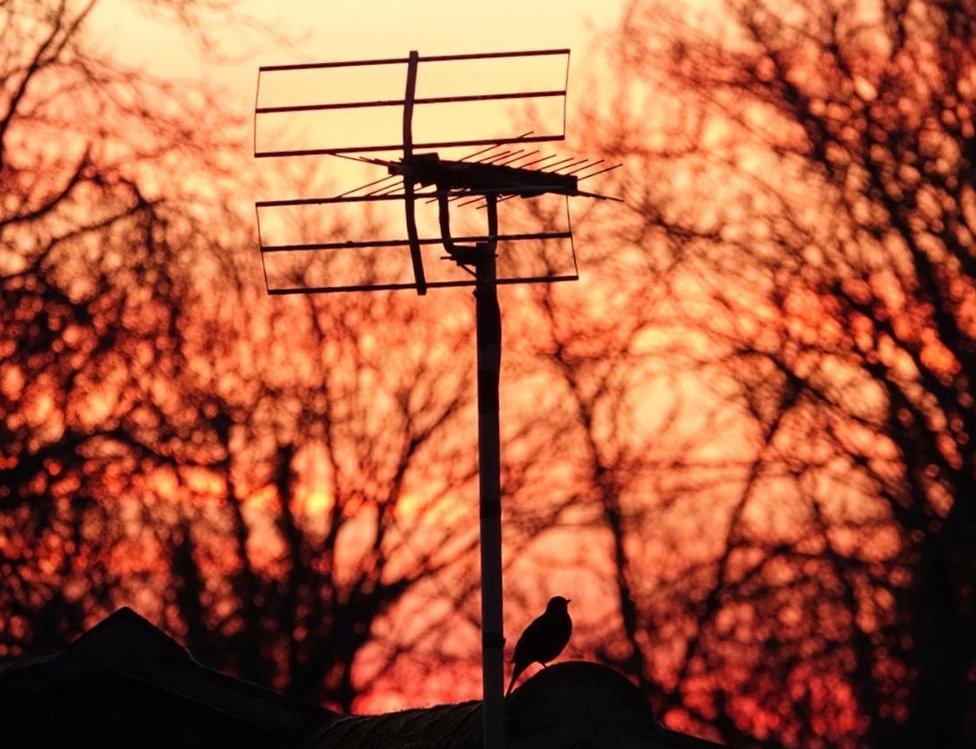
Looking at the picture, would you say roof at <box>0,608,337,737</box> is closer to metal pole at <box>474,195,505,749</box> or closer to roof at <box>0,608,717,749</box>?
roof at <box>0,608,717,749</box>

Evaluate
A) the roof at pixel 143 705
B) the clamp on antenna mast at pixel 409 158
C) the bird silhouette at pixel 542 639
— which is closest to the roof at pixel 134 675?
the roof at pixel 143 705

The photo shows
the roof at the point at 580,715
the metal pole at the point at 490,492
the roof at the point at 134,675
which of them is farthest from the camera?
the roof at the point at 134,675

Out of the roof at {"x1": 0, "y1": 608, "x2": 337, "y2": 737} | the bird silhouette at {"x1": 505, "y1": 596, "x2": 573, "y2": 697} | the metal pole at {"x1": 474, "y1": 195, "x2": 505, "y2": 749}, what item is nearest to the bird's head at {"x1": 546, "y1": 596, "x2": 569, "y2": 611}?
the bird silhouette at {"x1": 505, "y1": 596, "x2": 573, "y2": 697}

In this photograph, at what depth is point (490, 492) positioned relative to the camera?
16062mm

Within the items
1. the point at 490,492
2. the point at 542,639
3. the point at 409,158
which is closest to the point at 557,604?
the point at 542,639

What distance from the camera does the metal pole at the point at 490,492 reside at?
622 inches

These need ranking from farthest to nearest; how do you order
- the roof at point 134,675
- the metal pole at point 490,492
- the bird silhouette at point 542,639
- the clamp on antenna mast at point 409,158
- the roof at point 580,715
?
1. the roof at point 134,675
2. the bird silhouette at point 542,639
3. the roof at point 580,715
4. the clamp on antenna mast at point 409,158
5. the metal pole at point 490,492

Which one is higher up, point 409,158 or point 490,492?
point 409,158

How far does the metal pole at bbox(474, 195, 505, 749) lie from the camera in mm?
15789

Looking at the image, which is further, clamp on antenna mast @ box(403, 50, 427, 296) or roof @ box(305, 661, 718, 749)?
roof @ box(305, 661, 718, 749)

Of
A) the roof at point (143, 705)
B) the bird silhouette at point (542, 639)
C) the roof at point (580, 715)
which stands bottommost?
the roof at point (143, 705)

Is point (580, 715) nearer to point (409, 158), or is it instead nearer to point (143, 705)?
point (409, 158)

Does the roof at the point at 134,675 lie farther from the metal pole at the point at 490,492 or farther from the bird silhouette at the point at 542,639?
the metal pole at the point at 490,492

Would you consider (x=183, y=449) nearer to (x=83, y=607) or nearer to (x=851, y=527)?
(x=83, y=607)
